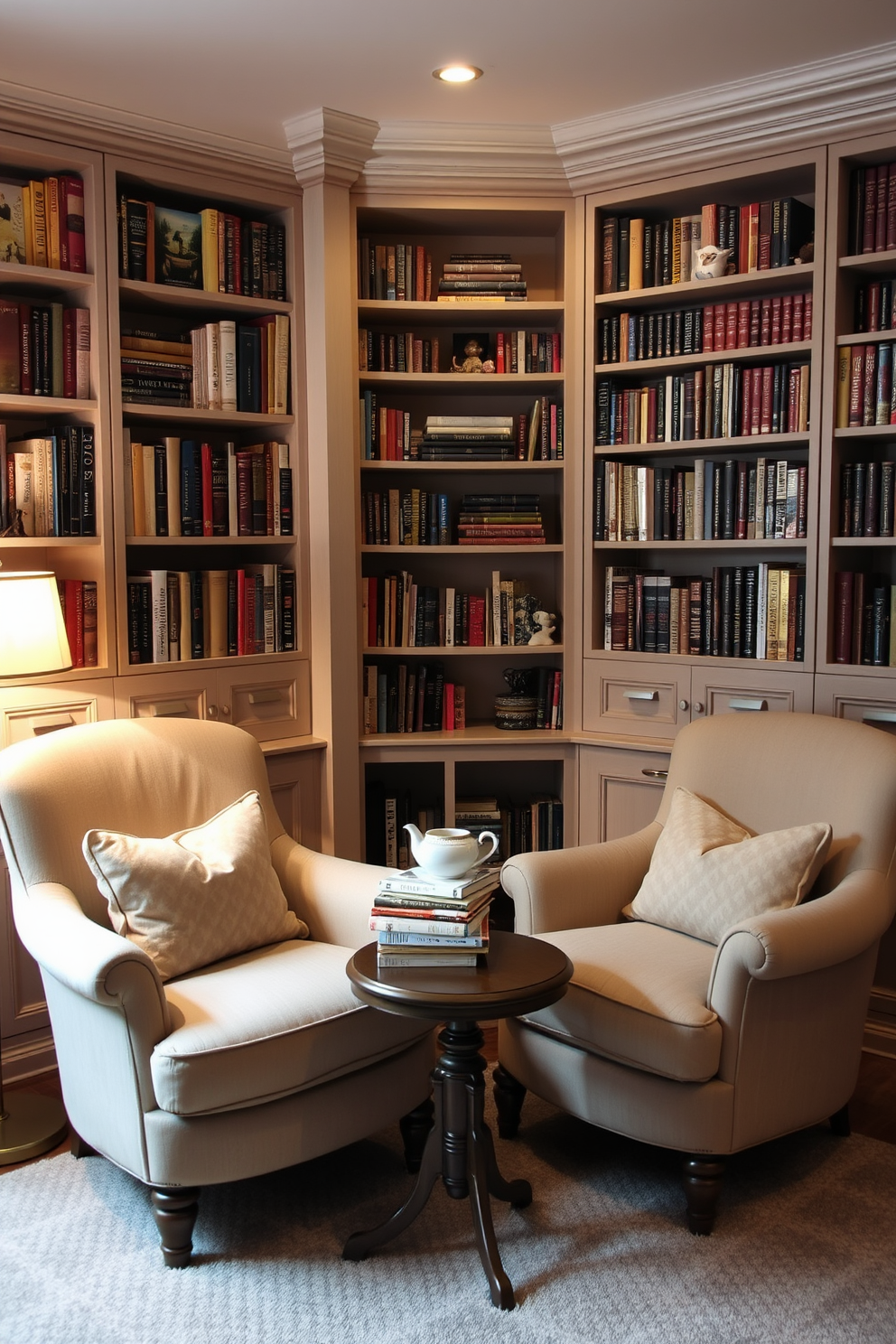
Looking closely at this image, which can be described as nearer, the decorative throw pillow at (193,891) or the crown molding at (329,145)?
the decorative throw pillow at (193,891)

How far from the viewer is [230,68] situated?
298 cm

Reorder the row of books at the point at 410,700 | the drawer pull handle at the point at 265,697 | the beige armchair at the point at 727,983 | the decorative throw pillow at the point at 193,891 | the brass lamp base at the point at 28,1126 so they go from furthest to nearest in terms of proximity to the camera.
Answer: the row of books at the point at 410,700, the drawer pull handle at the point at 265,697, the brass lamp base at the point at 28,1126, the decorative throw pillow at the point at 193,891, the beige armchair at the point at 727,983

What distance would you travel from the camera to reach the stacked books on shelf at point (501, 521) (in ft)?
12.8

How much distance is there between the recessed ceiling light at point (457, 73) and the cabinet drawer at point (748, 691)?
1799 millimetres

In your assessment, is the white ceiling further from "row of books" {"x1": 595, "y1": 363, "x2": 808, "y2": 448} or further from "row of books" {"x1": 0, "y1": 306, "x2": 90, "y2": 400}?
"row of books" {"x1": 595, "y1": 363, "x2": 808, "y2": 448}

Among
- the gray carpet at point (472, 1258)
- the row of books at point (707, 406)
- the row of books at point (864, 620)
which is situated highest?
the row of books at point (707, 406)

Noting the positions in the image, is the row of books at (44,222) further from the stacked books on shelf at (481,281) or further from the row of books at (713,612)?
the row of books at (713,612)

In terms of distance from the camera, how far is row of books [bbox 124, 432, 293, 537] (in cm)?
337

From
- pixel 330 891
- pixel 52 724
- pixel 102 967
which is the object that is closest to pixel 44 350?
pixel 52 724

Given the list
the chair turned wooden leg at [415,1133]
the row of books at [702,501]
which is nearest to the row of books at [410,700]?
the row of books at [702,501]

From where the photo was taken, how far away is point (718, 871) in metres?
2.70

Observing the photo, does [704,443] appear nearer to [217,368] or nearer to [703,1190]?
[217,368]

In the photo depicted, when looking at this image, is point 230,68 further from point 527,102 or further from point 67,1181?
point 67,1181

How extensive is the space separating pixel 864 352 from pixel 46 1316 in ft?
10.0
